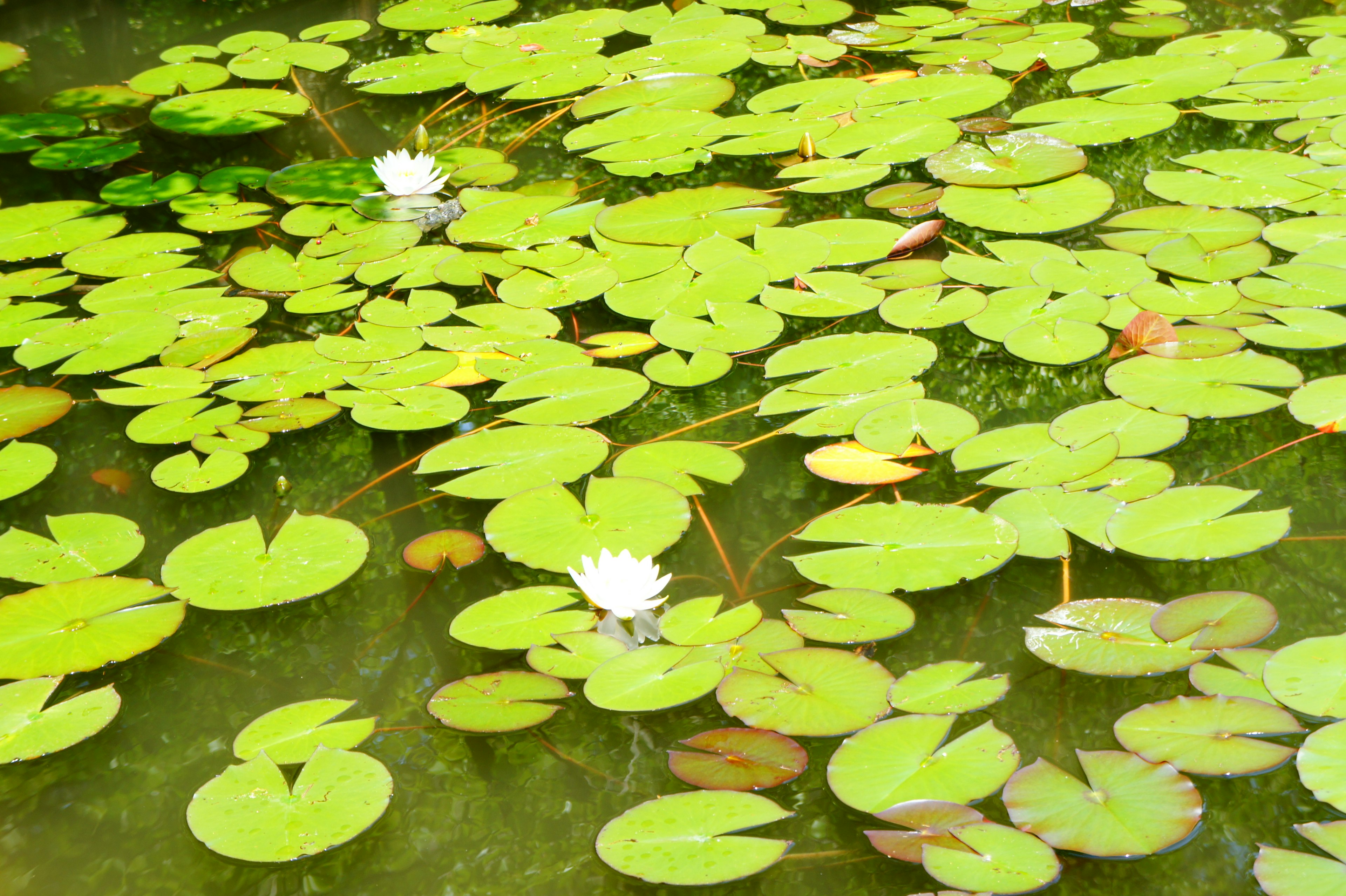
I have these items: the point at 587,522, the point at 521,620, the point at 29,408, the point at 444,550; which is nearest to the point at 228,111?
the point at 29,408

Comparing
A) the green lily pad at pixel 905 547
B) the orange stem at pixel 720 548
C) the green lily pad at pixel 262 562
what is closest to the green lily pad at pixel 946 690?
the green lily pad at pixel 905 547

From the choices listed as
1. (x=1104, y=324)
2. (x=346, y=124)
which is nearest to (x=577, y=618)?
(x=1104, y=324)

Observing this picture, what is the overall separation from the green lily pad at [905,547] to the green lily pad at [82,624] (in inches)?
38.2

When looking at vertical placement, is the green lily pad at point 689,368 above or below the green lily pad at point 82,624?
above

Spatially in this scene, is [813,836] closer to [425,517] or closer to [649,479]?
[649,479]

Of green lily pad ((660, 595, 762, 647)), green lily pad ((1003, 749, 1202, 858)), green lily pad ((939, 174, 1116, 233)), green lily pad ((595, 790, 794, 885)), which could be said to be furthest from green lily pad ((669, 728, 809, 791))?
green lily pad ((939, 174, 1116, 233))

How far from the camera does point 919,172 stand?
8.25 feet

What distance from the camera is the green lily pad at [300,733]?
1.26 metres

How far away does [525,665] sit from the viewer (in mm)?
1371

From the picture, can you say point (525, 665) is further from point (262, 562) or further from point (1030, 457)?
point (1030, 457)

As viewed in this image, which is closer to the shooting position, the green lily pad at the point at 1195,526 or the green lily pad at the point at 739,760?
the green lily pad at the point at 739,760

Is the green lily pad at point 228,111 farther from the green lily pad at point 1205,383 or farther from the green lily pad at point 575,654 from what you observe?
the green lily pad at point 1205,383

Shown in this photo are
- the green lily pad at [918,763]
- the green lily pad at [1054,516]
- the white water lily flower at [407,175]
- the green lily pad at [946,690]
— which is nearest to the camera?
the green lily pad at [918,763]

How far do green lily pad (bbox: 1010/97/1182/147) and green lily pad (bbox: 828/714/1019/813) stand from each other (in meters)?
1.90
